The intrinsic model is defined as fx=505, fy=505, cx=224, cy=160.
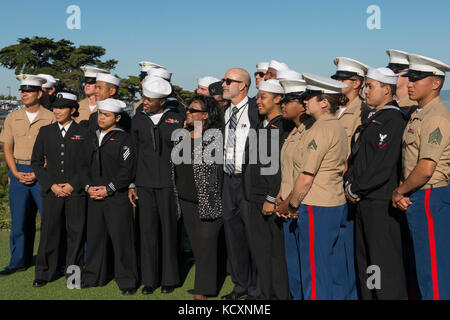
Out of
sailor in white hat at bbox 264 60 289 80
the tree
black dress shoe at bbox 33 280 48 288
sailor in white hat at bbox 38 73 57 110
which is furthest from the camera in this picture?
the tree

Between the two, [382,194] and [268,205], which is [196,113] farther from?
[382,194]

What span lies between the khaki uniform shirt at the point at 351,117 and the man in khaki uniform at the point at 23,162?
3.41 m

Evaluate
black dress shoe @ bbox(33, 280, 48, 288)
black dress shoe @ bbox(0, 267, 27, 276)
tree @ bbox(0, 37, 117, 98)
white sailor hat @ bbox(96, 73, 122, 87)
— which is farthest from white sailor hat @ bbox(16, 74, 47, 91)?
tree @ bbox(0, 37, 117, 98)

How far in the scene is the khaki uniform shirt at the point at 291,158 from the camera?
425cm

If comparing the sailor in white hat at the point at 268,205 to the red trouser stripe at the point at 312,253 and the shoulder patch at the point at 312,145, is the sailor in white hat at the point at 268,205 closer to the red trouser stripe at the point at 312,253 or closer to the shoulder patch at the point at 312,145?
the red trouser stripe at the point at 312,253

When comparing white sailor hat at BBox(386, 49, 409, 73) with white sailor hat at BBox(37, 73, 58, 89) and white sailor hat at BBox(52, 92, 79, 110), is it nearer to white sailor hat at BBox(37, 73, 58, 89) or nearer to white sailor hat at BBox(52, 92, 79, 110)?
white sailor hat at BBox(52, 92, 79, 110)

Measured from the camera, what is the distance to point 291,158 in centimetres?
437

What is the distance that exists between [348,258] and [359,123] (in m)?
1.33

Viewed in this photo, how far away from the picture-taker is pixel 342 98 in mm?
4199

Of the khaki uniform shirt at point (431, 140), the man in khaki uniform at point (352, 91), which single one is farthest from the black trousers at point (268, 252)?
the khaki uniform shirt at point (431, 140)

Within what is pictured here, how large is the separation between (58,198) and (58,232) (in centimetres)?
39

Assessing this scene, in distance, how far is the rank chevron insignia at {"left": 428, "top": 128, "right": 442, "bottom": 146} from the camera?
373cm

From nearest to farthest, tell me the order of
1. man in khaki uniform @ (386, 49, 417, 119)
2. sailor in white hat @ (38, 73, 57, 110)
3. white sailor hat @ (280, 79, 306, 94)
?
1. white sailor hat @ (280, 79, 306, 94)
2. man in khaki uniform @ (386, 49, 417, 119)
3. sailor in white hat @ (38, 73, 57, 110)

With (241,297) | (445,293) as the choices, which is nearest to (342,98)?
(445,293)
